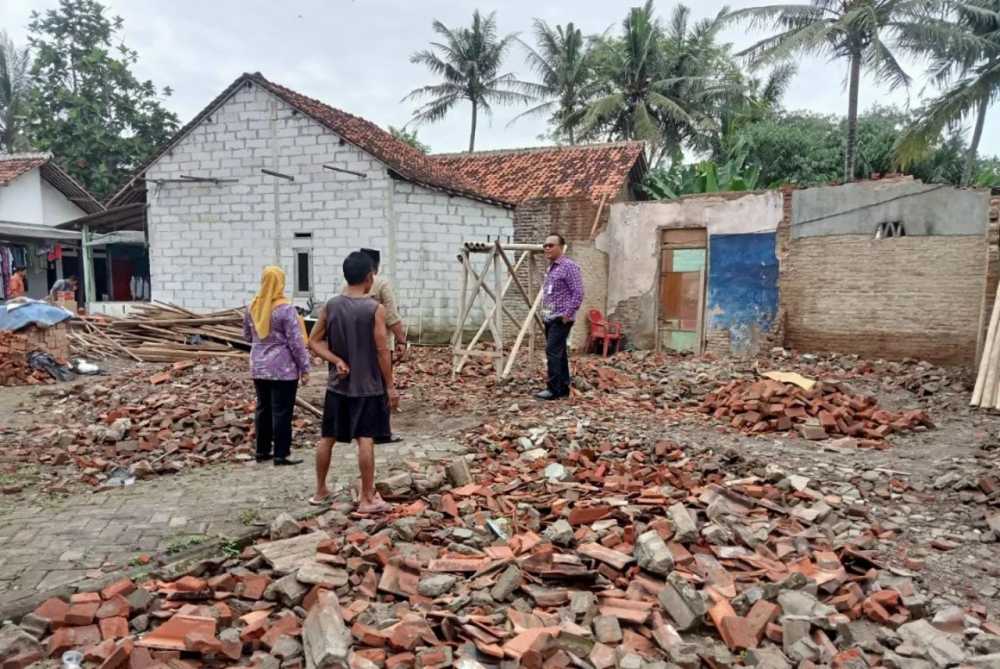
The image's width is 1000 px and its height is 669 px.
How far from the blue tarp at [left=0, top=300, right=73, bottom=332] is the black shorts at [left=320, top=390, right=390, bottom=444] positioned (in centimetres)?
772

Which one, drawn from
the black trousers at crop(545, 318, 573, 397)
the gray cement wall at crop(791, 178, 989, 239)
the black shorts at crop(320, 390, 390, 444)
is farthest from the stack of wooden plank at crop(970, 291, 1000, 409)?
the black shorts at crop(320, 390, 390, 444)

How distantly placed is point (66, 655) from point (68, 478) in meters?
2.96

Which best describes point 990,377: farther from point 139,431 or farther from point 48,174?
point 48,174

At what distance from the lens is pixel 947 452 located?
570 centimetres

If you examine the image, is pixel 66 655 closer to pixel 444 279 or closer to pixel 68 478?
pixel 68 478

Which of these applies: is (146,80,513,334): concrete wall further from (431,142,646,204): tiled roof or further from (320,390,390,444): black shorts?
(320,390,390,444): black shorts

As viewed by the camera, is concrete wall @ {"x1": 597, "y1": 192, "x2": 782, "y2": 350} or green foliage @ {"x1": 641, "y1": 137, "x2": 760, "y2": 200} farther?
green foliage @ {"x1": 641, "y1": 137, "x2": 760, "y2": 200}

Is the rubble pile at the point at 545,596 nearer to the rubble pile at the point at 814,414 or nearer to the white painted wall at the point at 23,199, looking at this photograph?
the rubble pile at the point at 814,414

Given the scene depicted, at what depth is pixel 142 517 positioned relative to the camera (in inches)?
166

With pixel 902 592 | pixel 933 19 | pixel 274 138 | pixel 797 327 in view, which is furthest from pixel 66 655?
pixel 933 19

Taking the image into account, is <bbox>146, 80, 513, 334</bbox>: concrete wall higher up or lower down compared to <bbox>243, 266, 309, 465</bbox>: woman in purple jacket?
higher up

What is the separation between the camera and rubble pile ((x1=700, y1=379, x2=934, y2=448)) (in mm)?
6277

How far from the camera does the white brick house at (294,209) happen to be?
13617 mm

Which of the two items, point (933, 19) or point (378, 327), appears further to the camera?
point (933, 19)
